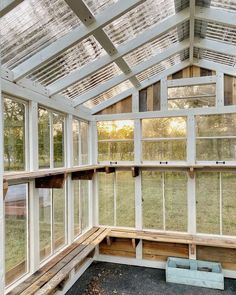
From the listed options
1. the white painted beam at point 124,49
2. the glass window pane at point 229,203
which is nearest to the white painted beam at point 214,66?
the white painted beam at point 124,49

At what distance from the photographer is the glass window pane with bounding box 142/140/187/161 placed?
4641 millimetres

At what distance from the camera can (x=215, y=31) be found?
3311 mm

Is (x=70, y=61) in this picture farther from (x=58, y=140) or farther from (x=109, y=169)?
(x=109, y=169)

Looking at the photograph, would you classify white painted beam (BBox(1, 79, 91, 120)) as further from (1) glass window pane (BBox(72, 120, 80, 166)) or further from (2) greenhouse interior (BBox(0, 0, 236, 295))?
(1) glass window pane (BBox(72, 120, 80, 166))

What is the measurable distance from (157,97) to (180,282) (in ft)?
10.7

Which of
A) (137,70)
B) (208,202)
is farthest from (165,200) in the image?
(137,70)

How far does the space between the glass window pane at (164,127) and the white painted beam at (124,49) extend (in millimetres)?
1839

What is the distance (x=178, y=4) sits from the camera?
9.10 feet

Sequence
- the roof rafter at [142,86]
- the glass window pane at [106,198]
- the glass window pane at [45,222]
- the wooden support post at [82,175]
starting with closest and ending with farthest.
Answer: the glass window pane at [45,222] < the wooden support post at [82,175] < the roof rafter at [142,86] < the glass window pane at [106,198]

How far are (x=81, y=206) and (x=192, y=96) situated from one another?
9.56 ft

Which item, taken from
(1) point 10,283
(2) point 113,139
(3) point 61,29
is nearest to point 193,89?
(2) point 113,139

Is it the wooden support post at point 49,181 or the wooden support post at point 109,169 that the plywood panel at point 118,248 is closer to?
the wooden support post at point 109,169

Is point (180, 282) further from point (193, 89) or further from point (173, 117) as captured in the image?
point (193, 89)

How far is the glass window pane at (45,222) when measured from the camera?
3.39 meters
